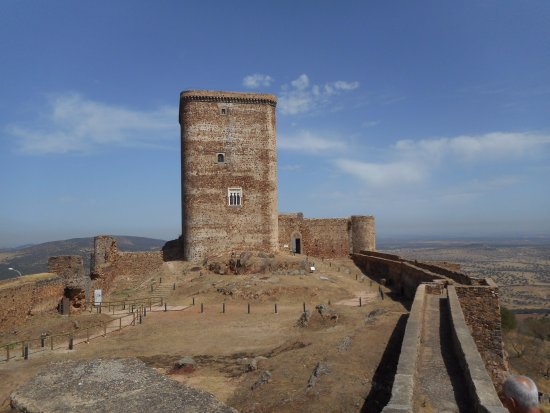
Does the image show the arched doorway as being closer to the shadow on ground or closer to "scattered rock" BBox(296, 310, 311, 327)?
"scattered rock" BBox(296, 310, 311, 327)

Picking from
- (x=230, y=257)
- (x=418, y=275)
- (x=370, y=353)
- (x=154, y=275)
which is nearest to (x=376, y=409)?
(x=370, y=353)

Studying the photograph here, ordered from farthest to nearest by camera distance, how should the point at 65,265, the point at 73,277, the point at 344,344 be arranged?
1. the point at 65,265
2. the point at 73,277
3. the point at 344,344

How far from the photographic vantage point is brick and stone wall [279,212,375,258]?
39625mm

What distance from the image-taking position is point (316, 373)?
11.3m

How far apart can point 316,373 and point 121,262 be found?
83.1 ft

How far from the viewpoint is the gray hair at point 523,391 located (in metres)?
4.13

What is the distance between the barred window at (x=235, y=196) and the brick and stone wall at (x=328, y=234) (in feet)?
22.1

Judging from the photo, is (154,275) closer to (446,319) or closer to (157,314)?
(157,314)

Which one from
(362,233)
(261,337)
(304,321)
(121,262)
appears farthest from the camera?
(362,233)

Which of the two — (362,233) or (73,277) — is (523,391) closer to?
(73,277)

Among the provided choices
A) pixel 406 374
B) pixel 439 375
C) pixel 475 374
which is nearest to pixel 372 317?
pixel 439 375

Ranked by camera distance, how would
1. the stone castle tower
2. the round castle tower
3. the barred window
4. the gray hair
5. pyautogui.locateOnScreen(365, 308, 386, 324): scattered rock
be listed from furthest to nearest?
the round castle tower → the barred window → the stone castle tower → pyautogui.locateOnScreen(365, 308, 386, 324): scattered rock → the gray hair

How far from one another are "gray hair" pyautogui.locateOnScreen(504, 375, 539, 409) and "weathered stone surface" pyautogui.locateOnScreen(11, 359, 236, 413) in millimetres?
2772

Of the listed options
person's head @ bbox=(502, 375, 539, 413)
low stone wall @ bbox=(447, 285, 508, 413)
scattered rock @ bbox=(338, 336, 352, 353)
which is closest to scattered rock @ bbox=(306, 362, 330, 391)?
scattered rock @ bbox=(338, 336, 352, 353)
